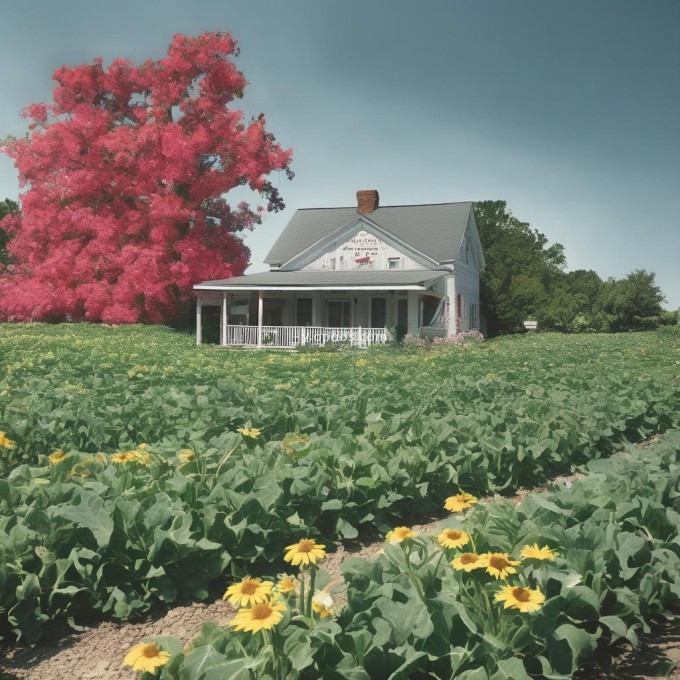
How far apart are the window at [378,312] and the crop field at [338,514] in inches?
784

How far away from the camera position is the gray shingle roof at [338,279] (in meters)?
23.2

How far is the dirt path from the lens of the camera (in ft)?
8.68

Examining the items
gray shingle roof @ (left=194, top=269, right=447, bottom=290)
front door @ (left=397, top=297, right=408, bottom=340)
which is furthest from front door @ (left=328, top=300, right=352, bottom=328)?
front door @ (left=397, top=297, right=408, bottom=340)

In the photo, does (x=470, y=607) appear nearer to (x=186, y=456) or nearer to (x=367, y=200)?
(x=186, y=456)

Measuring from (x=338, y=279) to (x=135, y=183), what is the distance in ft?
32.6

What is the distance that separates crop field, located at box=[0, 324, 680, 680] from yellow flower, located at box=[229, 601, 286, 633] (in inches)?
4.6

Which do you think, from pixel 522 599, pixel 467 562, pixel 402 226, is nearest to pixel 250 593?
pixel 467 562

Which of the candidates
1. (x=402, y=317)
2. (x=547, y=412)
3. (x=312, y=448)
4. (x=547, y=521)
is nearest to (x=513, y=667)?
(x=547, y=521)

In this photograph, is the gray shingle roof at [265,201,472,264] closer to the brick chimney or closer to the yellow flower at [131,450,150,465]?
the brick chimney

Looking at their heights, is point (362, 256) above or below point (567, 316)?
above

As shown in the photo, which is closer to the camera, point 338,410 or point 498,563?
point 498,563

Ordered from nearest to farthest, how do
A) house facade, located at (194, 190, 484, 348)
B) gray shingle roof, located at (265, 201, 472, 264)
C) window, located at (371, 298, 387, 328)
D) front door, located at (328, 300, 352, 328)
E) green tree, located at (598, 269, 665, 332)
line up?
house facade, located at (194, 190, 484, 348) < window, located at (371, 298, 387, 328) < front door, located at (328, 300, 352, 328) < gray shingle roof, located at (265, 201, 472, 264) < green tree, located at (598, 269, 665, 332)

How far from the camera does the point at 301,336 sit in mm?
23156

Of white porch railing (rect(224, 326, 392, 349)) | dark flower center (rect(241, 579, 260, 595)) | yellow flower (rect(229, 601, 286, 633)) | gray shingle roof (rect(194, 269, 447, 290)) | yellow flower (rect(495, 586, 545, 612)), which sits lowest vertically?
yellow flower (rect(495, 586, 545, 612))
